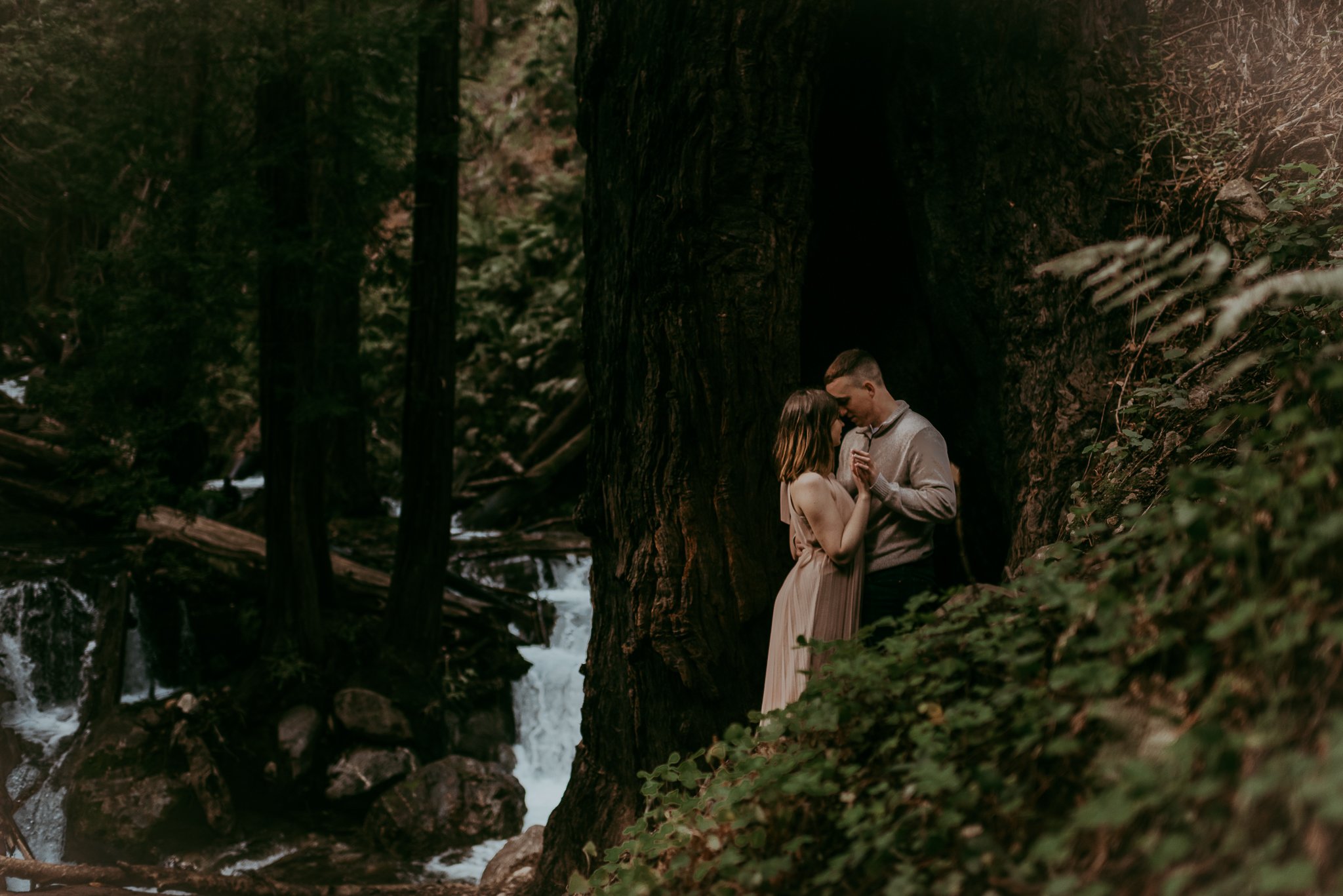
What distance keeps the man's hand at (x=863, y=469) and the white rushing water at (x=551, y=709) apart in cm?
666

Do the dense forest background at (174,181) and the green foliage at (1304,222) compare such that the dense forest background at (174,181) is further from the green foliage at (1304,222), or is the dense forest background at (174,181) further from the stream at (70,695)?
the green foliage at (1304,222)

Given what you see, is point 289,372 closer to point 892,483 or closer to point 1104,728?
point 892,483

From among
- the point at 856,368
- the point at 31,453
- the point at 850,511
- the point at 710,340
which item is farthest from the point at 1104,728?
the point at 31,453

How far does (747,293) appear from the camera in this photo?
5.76 metres

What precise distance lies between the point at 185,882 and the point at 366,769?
3034 mm

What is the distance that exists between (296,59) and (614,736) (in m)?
8.04

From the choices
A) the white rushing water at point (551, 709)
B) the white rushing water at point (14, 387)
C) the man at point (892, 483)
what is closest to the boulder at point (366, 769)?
the white rushing water at point (551, 709)

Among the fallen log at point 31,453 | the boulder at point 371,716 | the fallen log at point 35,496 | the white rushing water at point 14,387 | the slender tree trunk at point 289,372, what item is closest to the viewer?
the slender tree trunk at point 289,372

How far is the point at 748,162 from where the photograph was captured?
5.82 m

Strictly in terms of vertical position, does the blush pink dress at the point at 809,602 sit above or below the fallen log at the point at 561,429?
below

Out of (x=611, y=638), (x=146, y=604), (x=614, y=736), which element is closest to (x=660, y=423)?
(x=611, y=638)

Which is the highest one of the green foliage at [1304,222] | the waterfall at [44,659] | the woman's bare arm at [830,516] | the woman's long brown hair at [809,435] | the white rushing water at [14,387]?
the green foliage at [1304,222]

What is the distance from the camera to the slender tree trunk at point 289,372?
10.5m

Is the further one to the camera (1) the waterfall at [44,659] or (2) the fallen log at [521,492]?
(2) the fallen log at [521,492]
